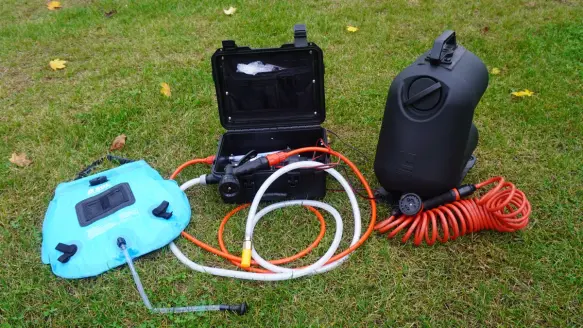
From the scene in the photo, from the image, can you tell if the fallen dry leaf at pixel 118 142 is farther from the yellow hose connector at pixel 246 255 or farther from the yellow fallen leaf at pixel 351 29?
the yellow fallen leaf at pixel 351 29

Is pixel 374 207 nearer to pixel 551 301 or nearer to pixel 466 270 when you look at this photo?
pixel 466 270

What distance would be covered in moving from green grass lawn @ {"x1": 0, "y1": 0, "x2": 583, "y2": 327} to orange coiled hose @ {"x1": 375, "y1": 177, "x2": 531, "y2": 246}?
0.22 feet

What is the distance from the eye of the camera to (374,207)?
2.13m

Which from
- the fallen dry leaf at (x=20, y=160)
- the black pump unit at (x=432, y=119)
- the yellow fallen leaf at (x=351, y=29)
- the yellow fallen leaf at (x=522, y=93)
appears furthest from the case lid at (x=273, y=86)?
the yellow fallen leaf at (x=351, y=29)

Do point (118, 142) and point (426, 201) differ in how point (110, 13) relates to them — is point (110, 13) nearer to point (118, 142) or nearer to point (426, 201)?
point (118, 142)

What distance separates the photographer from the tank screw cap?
6.42ft

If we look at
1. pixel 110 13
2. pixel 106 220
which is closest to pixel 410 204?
pixel 106 220

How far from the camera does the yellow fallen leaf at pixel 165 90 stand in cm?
316

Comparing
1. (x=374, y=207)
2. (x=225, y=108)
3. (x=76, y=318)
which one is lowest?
(x=76, y=318)

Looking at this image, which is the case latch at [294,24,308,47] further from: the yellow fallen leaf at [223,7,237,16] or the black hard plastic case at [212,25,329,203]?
the yellow fallen leaf at [223,7,237,16]

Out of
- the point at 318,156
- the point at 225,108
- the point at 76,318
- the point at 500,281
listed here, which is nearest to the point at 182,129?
the point at 225,108

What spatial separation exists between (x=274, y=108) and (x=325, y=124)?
0.57 meters

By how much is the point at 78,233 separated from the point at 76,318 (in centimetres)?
37

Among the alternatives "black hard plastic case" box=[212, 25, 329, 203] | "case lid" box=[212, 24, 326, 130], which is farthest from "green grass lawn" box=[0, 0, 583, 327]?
"case lid" box=[212, 24, 326, 130]
